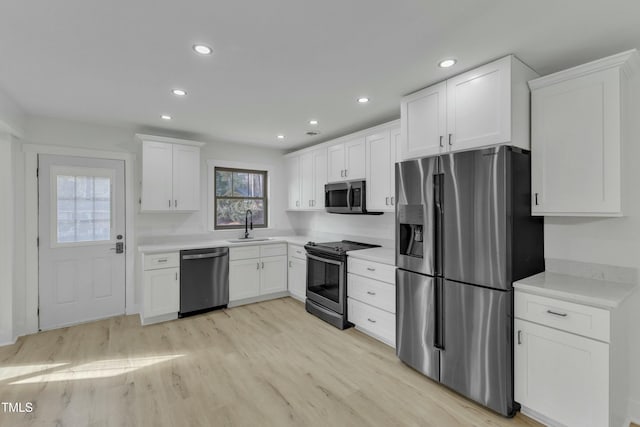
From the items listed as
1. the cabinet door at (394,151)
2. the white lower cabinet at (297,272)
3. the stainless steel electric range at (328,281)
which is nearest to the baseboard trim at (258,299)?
the white lower cabinet at (297,272)

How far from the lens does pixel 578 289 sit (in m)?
1.93

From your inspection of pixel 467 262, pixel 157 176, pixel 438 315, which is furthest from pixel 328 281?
pixel 157 176

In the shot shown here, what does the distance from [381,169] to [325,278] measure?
1557mm

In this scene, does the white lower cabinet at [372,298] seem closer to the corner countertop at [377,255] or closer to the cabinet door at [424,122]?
the corner countertop at [377,255]

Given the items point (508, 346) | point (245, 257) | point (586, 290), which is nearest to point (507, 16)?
point (586, 290)

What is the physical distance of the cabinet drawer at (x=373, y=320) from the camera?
304 cm

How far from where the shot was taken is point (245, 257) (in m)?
4.42

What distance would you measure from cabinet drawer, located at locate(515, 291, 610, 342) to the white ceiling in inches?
65.9

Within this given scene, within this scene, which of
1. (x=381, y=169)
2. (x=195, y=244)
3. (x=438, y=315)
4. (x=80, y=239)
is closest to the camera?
(x=438, y=315)

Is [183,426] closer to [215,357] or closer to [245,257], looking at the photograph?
[215,357]

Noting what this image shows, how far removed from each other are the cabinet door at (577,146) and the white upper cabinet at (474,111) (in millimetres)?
139

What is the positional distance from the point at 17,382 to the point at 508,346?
12.7 ft

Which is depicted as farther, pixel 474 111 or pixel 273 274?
pixel 273 274

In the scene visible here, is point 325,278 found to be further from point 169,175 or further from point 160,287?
point 169,175
